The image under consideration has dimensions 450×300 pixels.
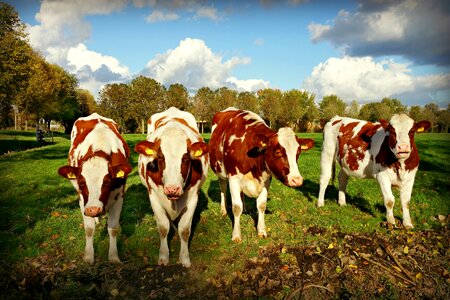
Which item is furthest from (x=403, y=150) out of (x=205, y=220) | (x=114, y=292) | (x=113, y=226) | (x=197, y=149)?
(x=114, y=292)

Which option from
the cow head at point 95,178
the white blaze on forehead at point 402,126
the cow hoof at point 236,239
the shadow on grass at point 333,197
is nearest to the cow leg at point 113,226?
the cow head at point 95,178

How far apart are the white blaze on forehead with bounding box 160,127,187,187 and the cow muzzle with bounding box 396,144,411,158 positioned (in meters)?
4.69

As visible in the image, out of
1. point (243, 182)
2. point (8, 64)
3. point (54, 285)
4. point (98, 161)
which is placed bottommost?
point (54, 285)

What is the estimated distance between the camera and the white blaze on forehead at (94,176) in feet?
16.7

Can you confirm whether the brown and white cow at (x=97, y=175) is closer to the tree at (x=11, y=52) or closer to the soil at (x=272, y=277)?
the soil at (x=272, y=277)

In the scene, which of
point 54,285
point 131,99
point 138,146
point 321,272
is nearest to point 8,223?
point 54,285

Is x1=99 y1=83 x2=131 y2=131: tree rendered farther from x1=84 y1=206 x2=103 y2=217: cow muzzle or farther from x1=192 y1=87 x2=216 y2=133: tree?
x1=84 y1=206 x2=103 y2=217: cow muzzle

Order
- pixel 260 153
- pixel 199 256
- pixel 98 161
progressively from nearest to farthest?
pixel 98 161 < pixel 199 256 < pixel 260 153

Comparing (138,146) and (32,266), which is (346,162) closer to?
(138,146)

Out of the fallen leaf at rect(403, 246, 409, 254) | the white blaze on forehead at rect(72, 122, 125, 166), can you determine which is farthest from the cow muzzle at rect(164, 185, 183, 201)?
the fallen leaf at rect(403, 246, 409, 254)

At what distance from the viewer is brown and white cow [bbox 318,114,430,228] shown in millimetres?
7250

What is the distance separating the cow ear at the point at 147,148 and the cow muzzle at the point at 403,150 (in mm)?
5156

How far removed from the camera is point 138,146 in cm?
519

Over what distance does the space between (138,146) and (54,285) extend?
8.05ft
